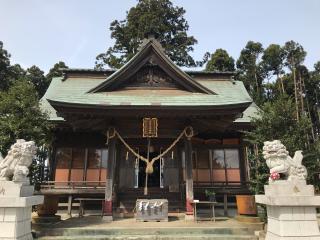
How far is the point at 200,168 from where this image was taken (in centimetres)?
1516

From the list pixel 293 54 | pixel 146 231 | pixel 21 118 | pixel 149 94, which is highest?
pixel 293 54

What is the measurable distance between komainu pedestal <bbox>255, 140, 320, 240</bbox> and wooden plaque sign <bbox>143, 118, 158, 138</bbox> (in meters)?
5.20

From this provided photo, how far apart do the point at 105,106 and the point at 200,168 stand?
23.4 feet

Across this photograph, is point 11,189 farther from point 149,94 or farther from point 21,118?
point 149,94

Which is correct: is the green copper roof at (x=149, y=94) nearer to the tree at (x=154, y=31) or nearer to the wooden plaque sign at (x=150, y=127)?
the wooden plaque sign at (x=150, y=127)

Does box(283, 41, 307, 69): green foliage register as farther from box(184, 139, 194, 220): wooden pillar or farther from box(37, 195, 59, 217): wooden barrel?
box(37, 195, 59, 217): wooden barrel

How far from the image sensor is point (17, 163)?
7.32m

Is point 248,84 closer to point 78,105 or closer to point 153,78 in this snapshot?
point 153,78

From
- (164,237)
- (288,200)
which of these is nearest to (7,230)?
(164,237)

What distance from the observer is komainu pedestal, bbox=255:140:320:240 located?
642cm

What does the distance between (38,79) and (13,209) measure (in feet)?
123

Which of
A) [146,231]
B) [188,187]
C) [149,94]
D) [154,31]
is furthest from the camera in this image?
[154,31]

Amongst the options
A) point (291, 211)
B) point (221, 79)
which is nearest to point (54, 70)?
point (221, 79)

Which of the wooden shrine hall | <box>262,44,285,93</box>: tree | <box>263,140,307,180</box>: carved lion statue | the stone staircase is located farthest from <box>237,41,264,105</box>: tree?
<box>263,140,307,180</box>: carved lion statue
